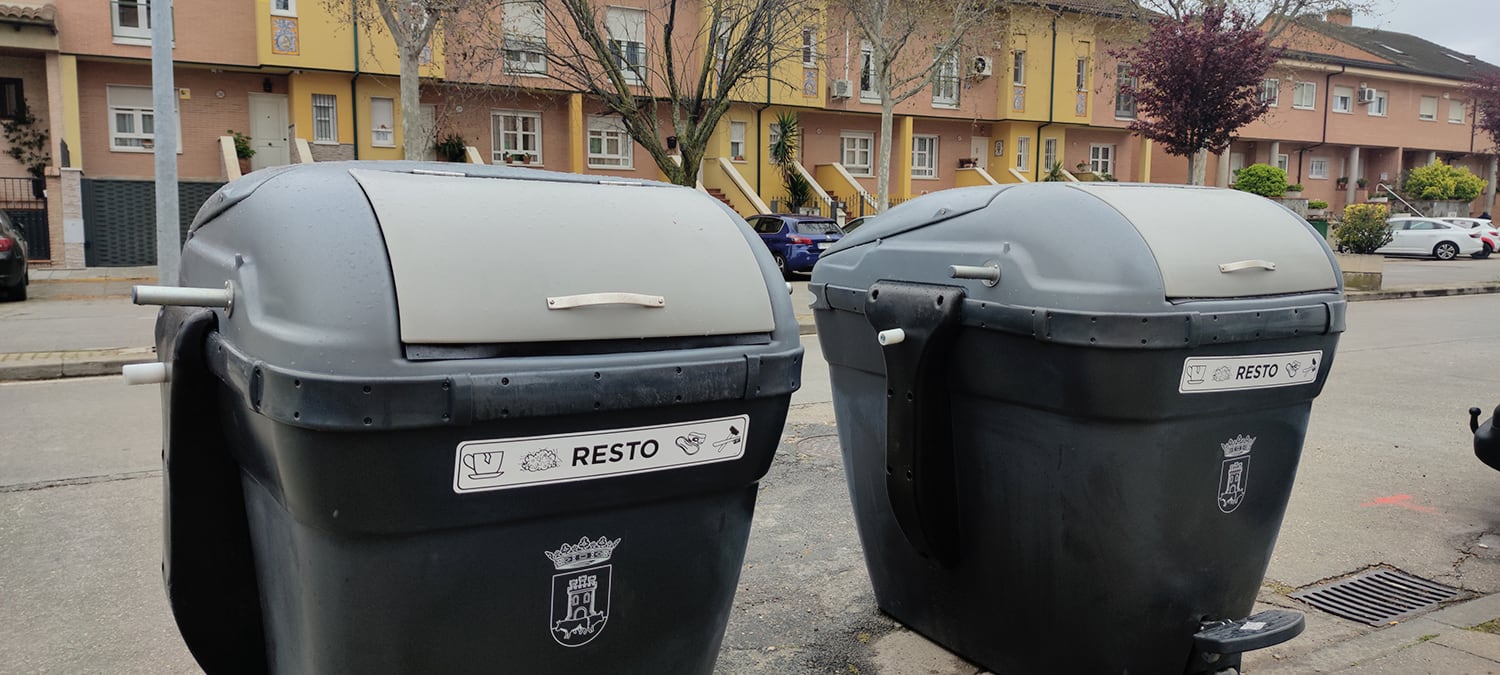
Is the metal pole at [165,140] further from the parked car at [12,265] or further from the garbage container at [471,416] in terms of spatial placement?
the garbage container at [471,416]

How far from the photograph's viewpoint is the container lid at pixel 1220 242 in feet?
9.07

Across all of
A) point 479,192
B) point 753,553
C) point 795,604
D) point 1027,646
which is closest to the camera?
point 479,192

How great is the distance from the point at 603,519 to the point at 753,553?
258 centimetres

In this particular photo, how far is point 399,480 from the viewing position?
1831 mm

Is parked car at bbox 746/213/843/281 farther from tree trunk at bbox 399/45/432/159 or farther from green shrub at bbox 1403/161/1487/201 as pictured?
green shrub at bbox 1403/161/1487/201

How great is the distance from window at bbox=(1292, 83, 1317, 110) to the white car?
10.8 meters

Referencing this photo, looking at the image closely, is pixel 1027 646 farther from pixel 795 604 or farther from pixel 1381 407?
pixel 1381 407

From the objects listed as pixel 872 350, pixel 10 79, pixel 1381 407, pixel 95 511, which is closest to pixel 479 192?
pixel 872 350

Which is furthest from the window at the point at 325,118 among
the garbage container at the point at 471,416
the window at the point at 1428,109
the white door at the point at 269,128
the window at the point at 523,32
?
the window at the point at 1428,109

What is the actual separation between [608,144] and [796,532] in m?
25.7

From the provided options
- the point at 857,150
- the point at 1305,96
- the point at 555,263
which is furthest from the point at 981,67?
the point at 555,263

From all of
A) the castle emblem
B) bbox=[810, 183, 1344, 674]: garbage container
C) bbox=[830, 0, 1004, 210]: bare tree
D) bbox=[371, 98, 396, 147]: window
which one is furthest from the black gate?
the castle emblem

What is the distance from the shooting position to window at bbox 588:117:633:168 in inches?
1142

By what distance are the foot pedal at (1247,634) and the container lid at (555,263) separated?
1.73 meters
